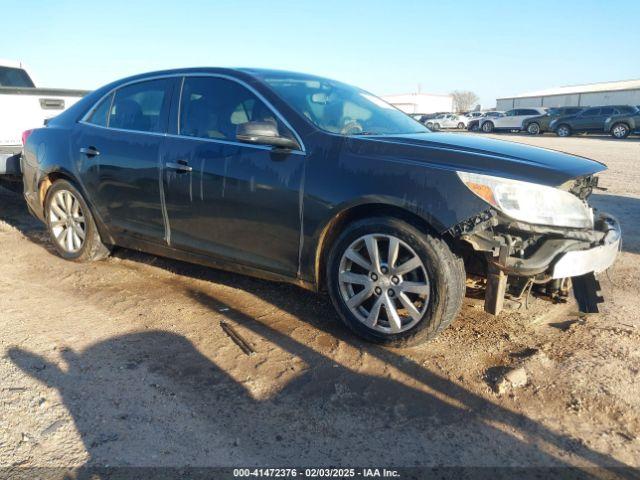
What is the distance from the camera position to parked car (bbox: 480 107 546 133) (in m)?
32.3

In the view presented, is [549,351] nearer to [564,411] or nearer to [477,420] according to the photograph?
[564,411]

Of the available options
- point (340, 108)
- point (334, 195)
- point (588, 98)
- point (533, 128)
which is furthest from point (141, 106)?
point (588, 98)

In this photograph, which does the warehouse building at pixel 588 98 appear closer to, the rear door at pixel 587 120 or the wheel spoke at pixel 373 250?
the rear door at pixel 587 120

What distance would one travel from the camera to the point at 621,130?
2575 cm

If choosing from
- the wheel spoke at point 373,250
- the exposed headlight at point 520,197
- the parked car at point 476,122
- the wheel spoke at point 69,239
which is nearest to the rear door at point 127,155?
the wheel spoke at point 69,239

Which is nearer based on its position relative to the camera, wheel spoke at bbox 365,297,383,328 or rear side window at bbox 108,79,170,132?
wheel spoke at bbox 365,297,383,328

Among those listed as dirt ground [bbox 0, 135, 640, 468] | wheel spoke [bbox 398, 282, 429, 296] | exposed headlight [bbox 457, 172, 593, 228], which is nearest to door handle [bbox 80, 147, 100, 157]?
dirt ground [bbox 0, 135, 640, 468]

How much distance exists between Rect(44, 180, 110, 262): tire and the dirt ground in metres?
0.67

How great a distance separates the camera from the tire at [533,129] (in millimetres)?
31509

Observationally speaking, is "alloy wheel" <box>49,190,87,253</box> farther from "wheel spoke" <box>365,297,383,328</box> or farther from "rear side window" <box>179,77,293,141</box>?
"wheel spoke" <box>365,297,383,328</box>

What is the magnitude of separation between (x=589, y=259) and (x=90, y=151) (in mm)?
3975

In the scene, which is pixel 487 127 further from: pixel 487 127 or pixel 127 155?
pixel 127 155

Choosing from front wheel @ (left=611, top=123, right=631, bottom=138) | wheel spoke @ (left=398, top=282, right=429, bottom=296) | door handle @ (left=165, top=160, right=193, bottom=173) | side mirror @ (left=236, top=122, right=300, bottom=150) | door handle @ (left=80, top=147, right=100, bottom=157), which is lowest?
wheel spoke @ (left=398, top=282, right=429, bottom=296)

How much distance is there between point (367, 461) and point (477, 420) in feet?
2.10
